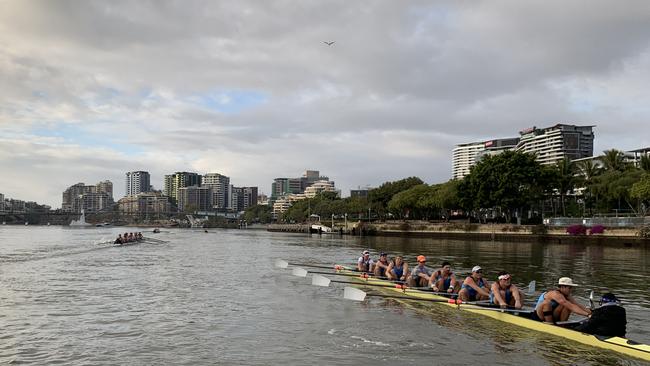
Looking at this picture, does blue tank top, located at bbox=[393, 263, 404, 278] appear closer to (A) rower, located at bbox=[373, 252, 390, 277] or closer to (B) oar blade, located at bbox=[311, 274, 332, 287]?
(A) rower, located at bbox=[373, 252, 390, 277]

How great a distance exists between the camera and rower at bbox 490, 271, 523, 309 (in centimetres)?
1973

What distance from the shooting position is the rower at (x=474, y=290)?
21297mm

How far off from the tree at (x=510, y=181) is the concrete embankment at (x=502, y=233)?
572cm

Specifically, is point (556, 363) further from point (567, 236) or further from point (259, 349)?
point (567, 236)

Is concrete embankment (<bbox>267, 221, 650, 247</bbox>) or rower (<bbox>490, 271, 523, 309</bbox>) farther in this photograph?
concrete embankment (<bbox>267, 221, 650, 247</bbox>)

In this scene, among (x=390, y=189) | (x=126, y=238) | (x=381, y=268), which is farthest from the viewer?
(x=390, y=189)

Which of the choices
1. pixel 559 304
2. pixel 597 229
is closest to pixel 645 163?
pixel 597 229

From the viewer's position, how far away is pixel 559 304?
17.6m

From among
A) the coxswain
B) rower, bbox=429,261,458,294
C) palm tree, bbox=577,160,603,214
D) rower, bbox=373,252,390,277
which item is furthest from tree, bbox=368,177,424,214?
the coxswain

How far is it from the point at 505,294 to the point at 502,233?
82.5 meters

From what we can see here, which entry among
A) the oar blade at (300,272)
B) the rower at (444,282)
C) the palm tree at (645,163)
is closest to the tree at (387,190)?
the palm tree at (645,163)

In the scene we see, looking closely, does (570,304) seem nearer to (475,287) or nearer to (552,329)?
(552,329)

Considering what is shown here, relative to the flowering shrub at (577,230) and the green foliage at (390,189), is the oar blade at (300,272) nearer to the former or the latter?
the flowering shrub at (577,230)

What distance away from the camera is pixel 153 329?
19.3m
